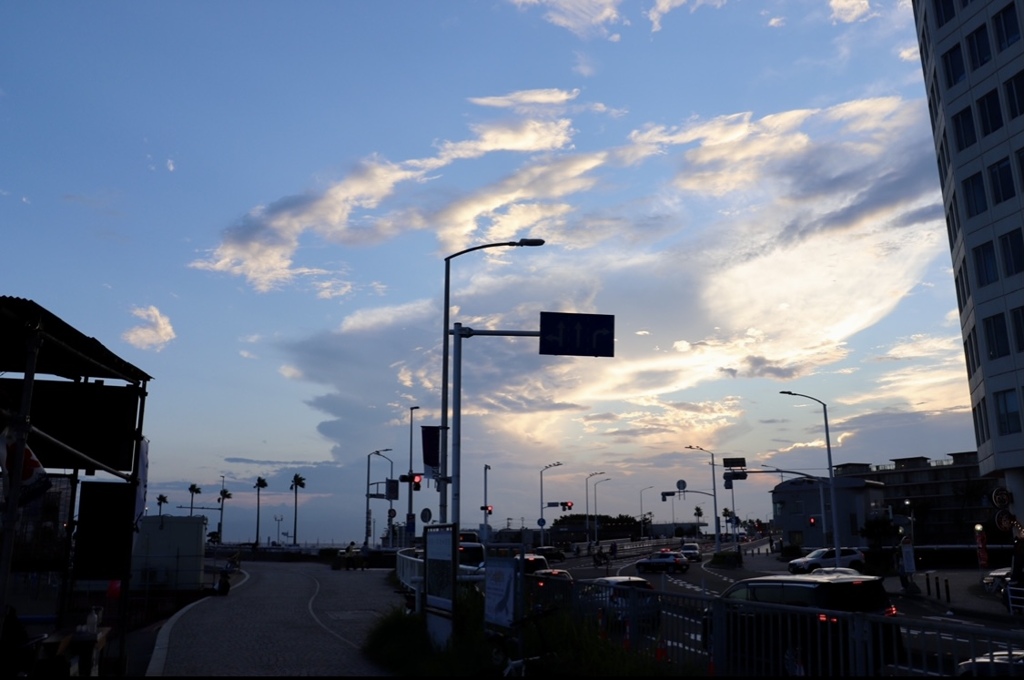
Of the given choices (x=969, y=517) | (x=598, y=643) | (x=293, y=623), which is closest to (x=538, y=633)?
(x=598, y=643)

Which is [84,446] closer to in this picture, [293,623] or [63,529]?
[63,529]

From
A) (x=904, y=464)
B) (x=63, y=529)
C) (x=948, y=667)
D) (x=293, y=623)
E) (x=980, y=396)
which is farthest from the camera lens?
(x=904, y=464)

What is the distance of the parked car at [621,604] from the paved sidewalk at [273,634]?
4.19 meters

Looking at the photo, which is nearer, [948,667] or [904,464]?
[948,667]

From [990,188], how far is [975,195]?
1445 mm

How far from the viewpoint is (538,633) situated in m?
12.9

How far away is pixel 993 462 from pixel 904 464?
92.8 metres

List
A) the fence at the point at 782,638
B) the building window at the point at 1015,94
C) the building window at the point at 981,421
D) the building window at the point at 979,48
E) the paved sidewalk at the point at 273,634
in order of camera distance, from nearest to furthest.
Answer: the fence at the point at 782,638 < the paved sidewalk at the point at 273,634 < the building window at the point at 1015,94 < the building window at the point at 979,48 < the building window at the point at 981,421

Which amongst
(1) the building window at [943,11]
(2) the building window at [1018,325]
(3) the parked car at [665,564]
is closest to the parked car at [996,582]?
(2) the building window at [1018,325]

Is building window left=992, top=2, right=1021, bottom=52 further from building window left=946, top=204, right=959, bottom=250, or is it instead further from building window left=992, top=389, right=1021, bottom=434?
building window left=992, top=389, right=1021, bottom=434

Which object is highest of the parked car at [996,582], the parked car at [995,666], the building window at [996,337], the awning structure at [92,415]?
the building window at [996,337]

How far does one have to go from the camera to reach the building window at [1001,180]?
45969 millimetres

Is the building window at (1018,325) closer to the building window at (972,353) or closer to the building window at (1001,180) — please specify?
the building window at (972,353)

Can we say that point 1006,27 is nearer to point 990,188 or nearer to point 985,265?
point 990,188
